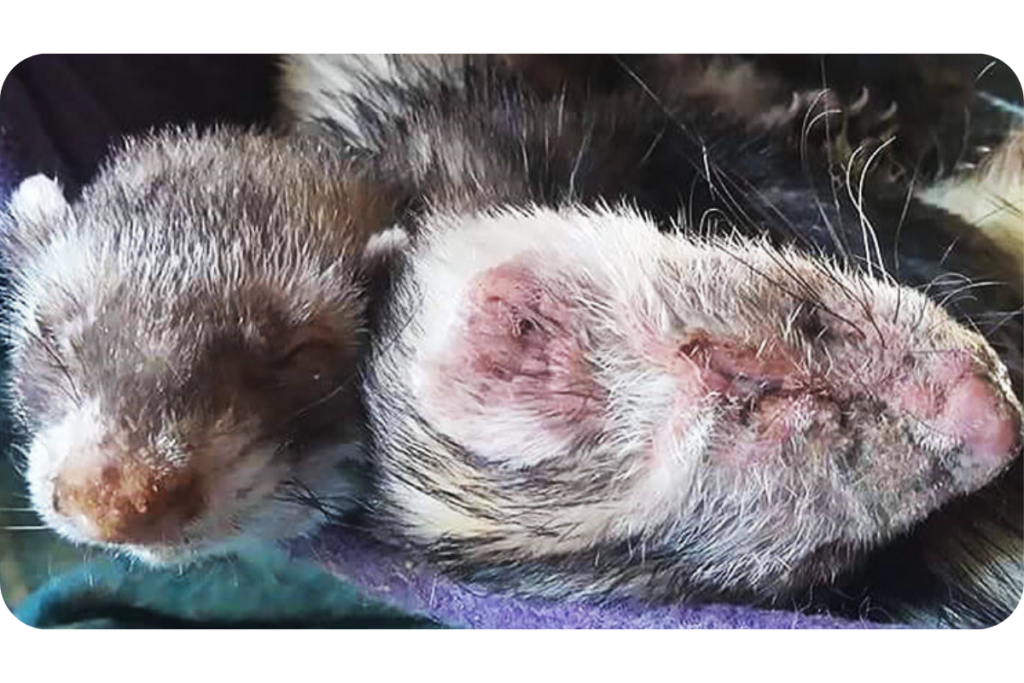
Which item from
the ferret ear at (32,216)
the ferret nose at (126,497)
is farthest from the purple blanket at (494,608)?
the ferret ear at (32,216)

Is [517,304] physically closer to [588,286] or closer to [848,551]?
[588,286]

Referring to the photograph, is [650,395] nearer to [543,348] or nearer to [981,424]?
[543,348]

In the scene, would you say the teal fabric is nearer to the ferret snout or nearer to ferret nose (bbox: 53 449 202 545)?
ferret nose (bbox: 53 449 202 545)

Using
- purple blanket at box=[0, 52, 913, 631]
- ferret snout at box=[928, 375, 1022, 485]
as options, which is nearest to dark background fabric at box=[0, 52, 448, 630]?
purple blanket at box=[0, 52, 913, 631]

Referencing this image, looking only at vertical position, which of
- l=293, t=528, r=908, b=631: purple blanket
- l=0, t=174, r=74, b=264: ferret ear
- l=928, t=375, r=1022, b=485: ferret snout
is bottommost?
l=293, t=528, r=908, b=631: purple blanket

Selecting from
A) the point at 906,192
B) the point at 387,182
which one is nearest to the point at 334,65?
the point at 387,182

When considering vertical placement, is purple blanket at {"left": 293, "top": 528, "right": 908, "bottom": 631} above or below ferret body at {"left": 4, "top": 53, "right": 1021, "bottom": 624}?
below

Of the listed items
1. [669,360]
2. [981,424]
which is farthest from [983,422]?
[669,360]
